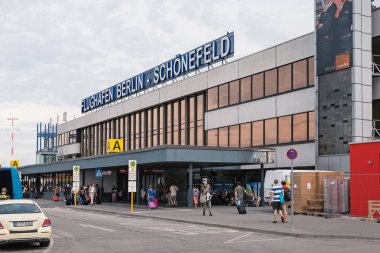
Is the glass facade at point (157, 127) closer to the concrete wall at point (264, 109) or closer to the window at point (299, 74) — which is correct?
the concrete wall at point (264, 109)

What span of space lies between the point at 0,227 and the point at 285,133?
85.8 feet

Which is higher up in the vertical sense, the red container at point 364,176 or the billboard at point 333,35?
the billboard at point 333,35

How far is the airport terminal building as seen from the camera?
3225 centimetres

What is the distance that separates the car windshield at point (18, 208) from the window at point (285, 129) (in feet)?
79.5

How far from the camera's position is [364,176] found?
26.3 meters

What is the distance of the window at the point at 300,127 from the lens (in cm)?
3616

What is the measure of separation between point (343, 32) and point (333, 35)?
29.6 inches

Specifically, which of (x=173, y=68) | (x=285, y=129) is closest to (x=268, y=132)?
(x=285, y=129)

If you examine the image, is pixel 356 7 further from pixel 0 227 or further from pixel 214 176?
pixel 0 227

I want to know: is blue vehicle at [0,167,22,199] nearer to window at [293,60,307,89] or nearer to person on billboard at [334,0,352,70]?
person on billboard at [334,0,352,70]

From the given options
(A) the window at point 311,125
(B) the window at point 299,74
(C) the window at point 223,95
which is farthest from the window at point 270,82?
(C) the window at point 223,95

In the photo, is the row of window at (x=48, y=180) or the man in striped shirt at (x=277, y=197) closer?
the man in striped shirt at (x=277, y=197)

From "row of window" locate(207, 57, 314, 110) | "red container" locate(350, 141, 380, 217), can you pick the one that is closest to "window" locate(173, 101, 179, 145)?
"row of window" locate(207, 57, 314, 110)

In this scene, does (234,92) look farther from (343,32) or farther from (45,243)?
(45,243)
